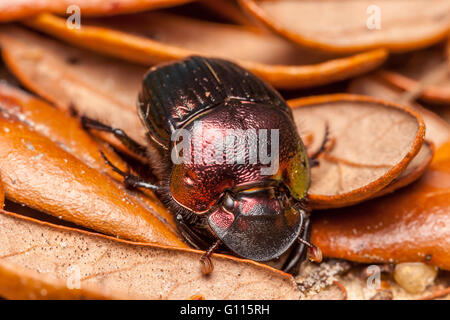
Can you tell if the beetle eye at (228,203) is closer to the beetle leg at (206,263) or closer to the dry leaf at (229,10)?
the beetle leg at (206,263)

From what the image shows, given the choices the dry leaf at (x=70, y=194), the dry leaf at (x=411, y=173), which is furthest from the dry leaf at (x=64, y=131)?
the dry leaf at (x=411, y=173)

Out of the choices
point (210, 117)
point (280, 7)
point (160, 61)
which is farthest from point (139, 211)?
point (280, 7)

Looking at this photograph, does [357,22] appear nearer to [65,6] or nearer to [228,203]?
[228,203]

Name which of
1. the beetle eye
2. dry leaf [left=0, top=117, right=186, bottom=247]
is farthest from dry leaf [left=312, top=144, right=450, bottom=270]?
dry leaf [left=0, top=117, right=186, bottom=247]

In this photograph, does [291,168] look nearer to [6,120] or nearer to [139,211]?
[139,211]

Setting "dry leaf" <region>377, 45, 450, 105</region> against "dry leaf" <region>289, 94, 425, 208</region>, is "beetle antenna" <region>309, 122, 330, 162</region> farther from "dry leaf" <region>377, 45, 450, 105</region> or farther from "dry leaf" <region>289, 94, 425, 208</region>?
"dry leaf" <region>377, 45, 450, 105</region>

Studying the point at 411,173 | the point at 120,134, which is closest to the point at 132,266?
the point at 120,134

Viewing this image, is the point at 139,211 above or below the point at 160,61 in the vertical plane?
below
